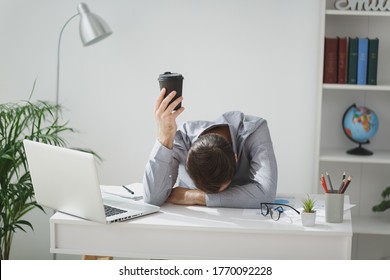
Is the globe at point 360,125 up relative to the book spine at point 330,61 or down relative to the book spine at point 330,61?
down

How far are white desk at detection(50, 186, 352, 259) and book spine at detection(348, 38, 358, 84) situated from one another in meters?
1.56

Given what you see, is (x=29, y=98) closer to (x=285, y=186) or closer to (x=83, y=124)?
(x=83, y=124)

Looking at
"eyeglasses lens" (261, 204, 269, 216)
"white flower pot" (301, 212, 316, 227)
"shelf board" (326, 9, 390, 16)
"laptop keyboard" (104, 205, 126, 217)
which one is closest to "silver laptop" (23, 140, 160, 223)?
"laptop keyboard" (104, 205, 126, 217)

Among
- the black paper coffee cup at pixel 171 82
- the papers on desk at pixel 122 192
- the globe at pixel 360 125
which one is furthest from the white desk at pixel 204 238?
the globe at pixel 360 125

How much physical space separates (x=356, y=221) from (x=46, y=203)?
2.13 meters

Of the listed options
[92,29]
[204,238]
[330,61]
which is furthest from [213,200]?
[330,61]

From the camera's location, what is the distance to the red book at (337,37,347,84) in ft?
13.0

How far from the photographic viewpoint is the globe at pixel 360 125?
4031 mm

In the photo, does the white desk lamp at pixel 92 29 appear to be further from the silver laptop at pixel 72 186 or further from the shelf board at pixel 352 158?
the shelf board at pixel 352 158

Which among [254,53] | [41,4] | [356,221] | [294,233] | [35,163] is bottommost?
[356,221]

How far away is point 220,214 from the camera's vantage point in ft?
8.74

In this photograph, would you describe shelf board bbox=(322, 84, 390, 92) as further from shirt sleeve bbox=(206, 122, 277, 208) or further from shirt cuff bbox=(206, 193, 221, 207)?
shirt cuff bbox=(206, 193, 221, 207)
